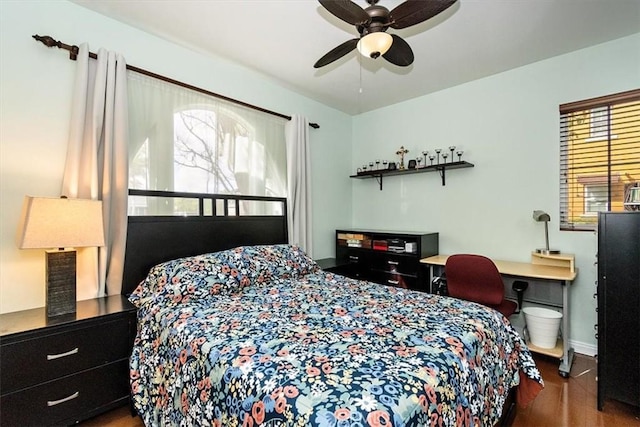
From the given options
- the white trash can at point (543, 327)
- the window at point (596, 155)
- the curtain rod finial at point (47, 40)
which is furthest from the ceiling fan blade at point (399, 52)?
the white trash can at point (543, 327)

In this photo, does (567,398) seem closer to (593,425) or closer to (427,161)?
(593,425)

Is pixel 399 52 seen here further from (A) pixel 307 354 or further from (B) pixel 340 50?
(A) pixel 307 354

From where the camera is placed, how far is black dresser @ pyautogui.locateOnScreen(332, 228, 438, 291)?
3199 mm

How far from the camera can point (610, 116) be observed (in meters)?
2.56

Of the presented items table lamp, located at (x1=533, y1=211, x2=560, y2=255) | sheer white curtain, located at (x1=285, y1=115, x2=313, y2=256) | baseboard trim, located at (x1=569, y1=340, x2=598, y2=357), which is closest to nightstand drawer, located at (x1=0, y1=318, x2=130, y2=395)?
sheer white curtain, located at (x1=285, y1=115, x2=313, y2=256)

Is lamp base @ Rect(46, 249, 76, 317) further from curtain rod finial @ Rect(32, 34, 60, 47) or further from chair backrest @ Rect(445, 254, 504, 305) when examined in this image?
chair backrest @ Rect(445, 254, 504, 305)

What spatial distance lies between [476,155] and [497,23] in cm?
130

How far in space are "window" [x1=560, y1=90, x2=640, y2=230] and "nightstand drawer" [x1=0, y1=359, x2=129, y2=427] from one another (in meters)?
3.64

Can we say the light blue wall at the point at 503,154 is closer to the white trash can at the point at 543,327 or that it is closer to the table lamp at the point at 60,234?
the white trash can at the point at 543,327

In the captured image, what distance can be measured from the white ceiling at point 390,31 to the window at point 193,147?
0.44 metres

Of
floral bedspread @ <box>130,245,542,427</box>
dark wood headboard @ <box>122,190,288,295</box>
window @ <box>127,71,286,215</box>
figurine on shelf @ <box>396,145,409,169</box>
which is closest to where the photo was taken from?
floral bedspread @ <box>130,245,542,427</box>

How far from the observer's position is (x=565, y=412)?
6.31ft

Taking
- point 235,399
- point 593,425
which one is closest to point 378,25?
point 235,399

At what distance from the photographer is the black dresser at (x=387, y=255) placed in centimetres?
320
